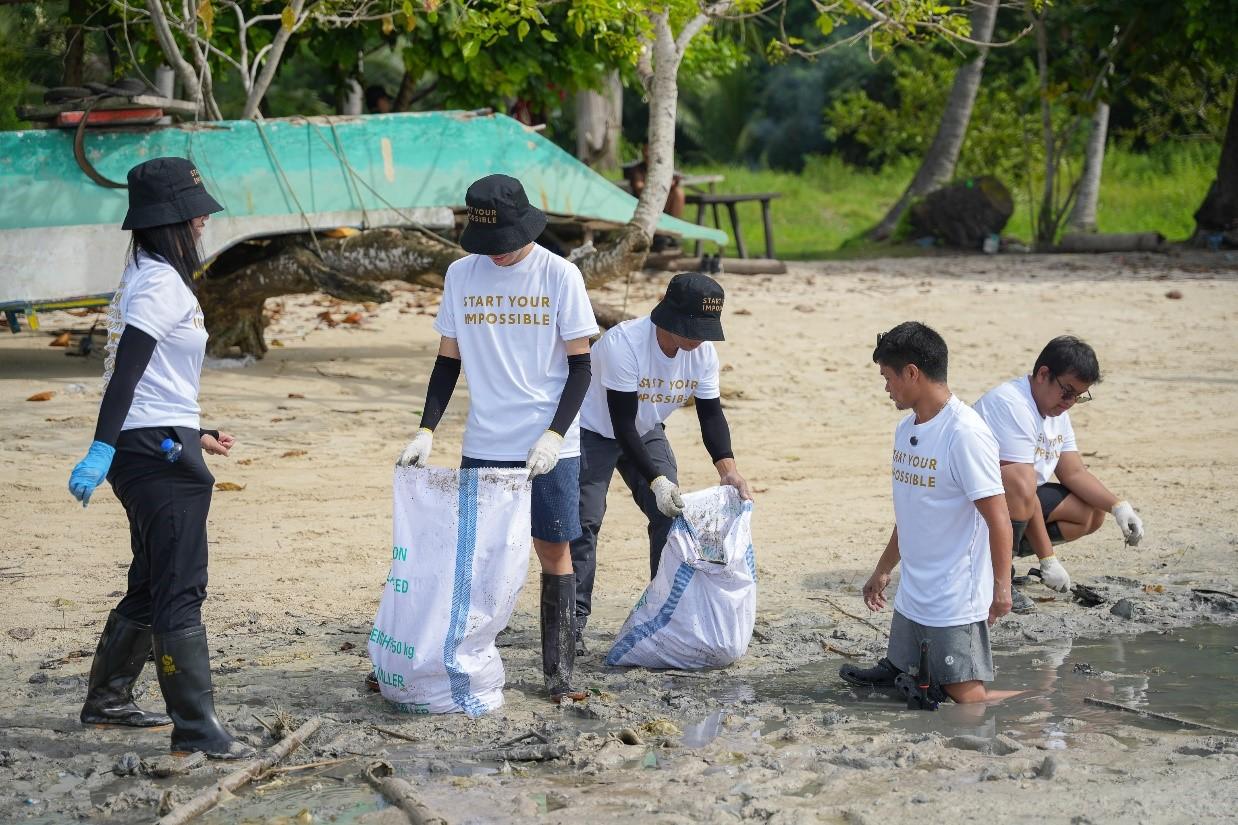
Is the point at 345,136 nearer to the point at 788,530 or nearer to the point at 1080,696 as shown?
the point at 788,530

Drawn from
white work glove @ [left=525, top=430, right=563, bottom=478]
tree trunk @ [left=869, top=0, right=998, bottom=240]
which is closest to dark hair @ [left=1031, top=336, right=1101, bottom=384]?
white work glove @ [left=525, top=430, right=563, bottom=478]

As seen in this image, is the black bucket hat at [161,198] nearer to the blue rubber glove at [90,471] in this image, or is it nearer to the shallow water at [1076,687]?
the blue rubber glove at [90,471]

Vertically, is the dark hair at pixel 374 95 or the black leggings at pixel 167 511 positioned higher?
the dark hair at pixel 374 95

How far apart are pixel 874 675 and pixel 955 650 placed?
15.7 inches

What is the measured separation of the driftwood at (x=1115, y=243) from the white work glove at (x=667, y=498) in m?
14.9

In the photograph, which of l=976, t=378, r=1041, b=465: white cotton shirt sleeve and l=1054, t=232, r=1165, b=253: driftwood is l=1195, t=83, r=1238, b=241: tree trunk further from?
l=976, t=378, r=1041, b=465: white cotton shirt sleeve

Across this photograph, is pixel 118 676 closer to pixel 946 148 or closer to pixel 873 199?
pixel 946 148

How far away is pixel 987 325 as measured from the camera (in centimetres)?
1254

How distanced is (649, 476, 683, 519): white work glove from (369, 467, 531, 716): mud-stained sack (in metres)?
0.65

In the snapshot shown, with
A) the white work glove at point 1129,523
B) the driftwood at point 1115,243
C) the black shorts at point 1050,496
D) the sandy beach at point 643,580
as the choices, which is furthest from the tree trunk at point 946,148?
the white work glove at point 1129,523

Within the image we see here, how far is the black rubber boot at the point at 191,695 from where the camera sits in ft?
13.4

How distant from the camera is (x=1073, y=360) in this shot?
5.40 m

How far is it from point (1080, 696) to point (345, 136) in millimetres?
7396

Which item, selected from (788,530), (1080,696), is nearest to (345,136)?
(788,530)
